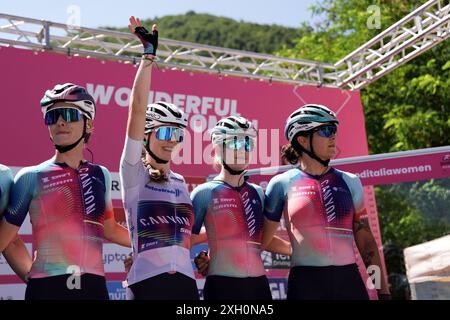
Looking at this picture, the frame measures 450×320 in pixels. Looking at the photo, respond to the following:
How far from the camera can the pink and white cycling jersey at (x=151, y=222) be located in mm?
4742

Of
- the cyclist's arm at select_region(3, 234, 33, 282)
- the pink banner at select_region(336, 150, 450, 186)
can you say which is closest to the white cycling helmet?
the cyclist's arm at select_region(3, 234, 33, 282)

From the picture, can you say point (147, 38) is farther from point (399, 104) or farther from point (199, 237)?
point (399, 104)

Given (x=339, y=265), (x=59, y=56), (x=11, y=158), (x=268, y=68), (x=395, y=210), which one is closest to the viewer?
(x=339, y=265)

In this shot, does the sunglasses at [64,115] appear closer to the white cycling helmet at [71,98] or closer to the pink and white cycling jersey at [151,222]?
the white cycling helmet at [71,98]

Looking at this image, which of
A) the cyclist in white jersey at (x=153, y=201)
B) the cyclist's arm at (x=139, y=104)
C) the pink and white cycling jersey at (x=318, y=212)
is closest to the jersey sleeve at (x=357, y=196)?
the pink and white cycling jersey at (x=318, y=212)

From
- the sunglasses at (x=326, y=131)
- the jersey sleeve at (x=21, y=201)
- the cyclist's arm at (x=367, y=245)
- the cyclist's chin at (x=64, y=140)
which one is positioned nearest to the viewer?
the jersey sleeve at (x=21, y=201)

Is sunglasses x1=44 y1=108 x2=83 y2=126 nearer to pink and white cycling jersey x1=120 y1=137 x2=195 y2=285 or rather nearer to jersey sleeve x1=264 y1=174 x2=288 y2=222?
pink and white cycling jersey x1=120 y1=137 x2=195 y2=285

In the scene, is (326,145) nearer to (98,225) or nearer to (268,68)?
(98,225)

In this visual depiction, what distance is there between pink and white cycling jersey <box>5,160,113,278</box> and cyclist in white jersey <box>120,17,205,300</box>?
0.23 meters

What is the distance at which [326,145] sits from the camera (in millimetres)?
5586

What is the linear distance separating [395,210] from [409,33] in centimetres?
430

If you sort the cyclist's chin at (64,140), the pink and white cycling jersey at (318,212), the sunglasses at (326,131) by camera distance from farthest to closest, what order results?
the sunglasses at (326,131) < the pink and white cycling jersey at (318,212) < the cyclist's chin at (64,140)

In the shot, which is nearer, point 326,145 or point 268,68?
point 326,145
